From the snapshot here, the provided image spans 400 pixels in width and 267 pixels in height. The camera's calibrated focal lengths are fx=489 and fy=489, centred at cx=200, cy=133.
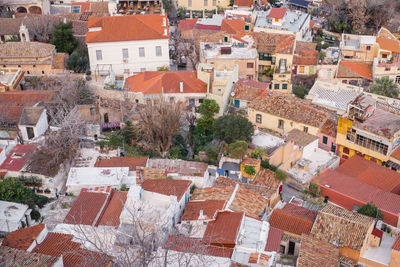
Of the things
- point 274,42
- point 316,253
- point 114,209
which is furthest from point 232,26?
point 316,253

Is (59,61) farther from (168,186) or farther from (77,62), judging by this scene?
(168,186)

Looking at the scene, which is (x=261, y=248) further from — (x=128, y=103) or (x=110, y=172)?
(x=128, y=103)

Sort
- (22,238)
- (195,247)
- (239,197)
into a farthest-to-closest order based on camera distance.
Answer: (239,197)
(22,238)
(195,247)

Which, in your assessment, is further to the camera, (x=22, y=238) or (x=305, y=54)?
(x=305, y=54)

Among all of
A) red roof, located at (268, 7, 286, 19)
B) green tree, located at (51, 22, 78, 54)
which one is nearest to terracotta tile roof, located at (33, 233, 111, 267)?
green tree, located at (51, 22, 78, 54)

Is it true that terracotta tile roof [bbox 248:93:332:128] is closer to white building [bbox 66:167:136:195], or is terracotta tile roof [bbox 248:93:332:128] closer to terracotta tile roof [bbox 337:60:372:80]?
terracotta tile roof [bbox 337:60:372:80]

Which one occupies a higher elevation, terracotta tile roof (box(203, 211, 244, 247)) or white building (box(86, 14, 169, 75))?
white building (box(86, 14, 169, 75))
